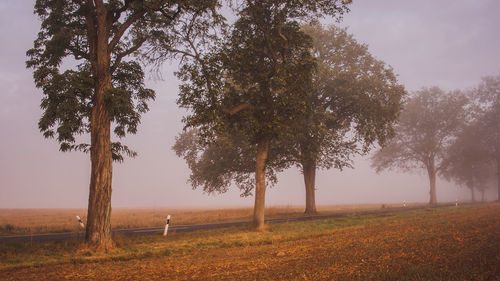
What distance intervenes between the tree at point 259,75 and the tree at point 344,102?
7.05 metres

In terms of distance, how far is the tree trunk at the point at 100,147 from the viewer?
36.6ft

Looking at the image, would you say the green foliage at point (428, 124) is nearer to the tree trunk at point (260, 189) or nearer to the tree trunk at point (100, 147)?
the tree trunk at point (260, 189)

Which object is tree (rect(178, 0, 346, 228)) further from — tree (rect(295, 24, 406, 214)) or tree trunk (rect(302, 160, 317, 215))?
tree trunk (rect(302, 160, 317, 215))

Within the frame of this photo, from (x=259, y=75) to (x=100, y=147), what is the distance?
27.7 feet

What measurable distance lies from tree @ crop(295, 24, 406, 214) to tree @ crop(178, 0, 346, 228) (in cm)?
705

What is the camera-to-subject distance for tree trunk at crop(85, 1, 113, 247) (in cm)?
1116

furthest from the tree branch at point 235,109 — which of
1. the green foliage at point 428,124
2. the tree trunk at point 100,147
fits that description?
the green foliage at point 428,124

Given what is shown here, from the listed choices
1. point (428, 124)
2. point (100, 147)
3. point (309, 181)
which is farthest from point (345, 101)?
point (428, 124)

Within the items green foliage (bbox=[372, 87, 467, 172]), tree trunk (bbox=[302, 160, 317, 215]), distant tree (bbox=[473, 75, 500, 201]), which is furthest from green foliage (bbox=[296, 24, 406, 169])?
distant tree (bbox=[473, 75, 500, 201])

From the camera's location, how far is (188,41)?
52.0 ft

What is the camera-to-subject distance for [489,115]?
46812 mm

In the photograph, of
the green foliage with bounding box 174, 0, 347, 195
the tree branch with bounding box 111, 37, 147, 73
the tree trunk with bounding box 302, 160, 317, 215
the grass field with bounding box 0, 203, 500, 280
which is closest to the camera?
the grass field with bounding box 0, 203, 500, 280

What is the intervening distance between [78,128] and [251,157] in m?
15.9

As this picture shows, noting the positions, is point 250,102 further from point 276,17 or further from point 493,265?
point 493,265
